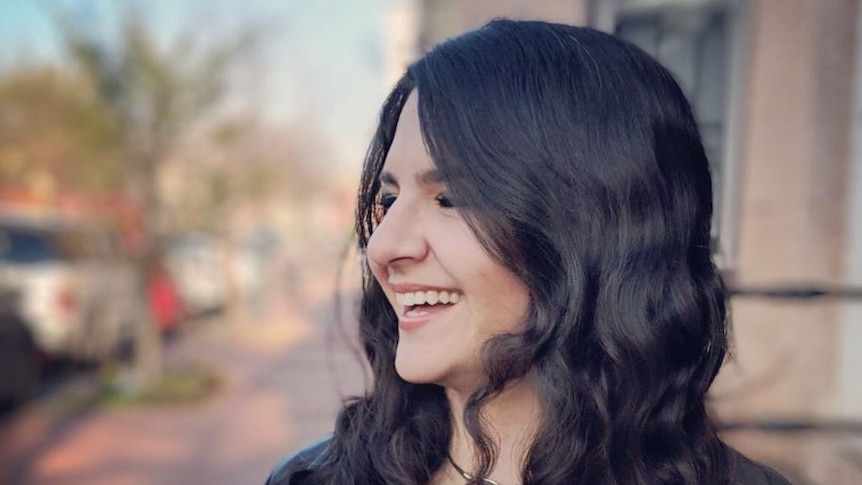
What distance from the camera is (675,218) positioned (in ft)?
4.28

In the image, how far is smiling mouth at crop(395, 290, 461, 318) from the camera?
1.24m

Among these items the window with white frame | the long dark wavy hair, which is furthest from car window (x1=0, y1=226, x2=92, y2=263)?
the long dark wavy hair

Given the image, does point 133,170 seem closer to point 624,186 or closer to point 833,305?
point 833,305

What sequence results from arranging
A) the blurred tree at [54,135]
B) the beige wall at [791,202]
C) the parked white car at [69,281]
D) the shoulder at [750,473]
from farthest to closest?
1. the parked white car at [69,281]
2. the blurred tree at [54,135]
3. the beige wall at [791,202]
4. the shoulder at [750,473]

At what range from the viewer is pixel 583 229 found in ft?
4.08

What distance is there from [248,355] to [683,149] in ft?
30.5

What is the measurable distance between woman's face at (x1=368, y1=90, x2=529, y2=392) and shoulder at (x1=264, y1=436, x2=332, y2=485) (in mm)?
340

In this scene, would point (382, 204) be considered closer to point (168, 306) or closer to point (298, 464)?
point (298, 464)

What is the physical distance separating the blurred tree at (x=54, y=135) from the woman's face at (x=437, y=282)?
6.71 m

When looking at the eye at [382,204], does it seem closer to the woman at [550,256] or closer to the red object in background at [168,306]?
the woman at [550,256]

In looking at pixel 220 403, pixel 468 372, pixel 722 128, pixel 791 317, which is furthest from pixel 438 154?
pixel 220 403

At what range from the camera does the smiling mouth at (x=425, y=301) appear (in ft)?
4.05

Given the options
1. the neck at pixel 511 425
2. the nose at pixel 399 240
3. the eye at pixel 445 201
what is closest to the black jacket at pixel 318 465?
the neck at pixel 511 425

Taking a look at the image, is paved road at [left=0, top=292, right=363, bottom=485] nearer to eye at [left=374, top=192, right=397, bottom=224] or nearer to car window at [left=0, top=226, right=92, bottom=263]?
car window at [left=0, top=226, right=92, bottom=263]
